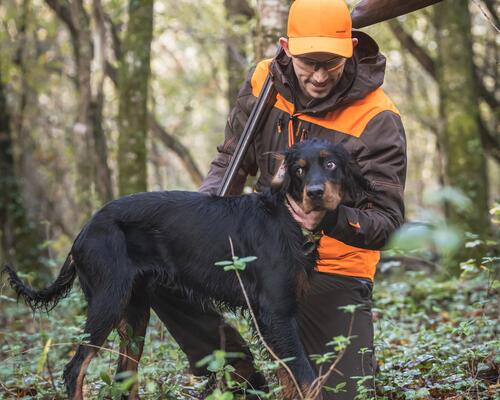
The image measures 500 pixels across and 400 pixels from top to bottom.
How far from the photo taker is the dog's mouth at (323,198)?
3.47m

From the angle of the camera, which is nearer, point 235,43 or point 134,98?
point 134,98

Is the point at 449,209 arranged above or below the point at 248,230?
below

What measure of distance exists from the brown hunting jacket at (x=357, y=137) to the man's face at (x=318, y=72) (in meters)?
0.06

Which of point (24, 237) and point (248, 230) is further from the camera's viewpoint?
point (24, 237)

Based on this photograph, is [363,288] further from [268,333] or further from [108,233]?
[108,233]

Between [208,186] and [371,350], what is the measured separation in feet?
4.72

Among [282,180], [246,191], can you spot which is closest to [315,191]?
[282,180]

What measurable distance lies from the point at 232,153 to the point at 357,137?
90 cm

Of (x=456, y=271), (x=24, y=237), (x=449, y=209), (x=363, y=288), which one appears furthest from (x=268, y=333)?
(x=24, y=237)

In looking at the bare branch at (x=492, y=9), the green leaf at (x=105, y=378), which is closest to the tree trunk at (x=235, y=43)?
the bare branch at (x=492, y=9)

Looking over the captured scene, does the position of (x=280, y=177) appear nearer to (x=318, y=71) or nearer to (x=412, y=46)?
(x=318, y=71)

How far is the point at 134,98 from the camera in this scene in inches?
356

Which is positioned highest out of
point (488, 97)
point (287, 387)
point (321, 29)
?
point (321, 29)

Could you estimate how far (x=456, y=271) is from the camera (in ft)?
27.7
